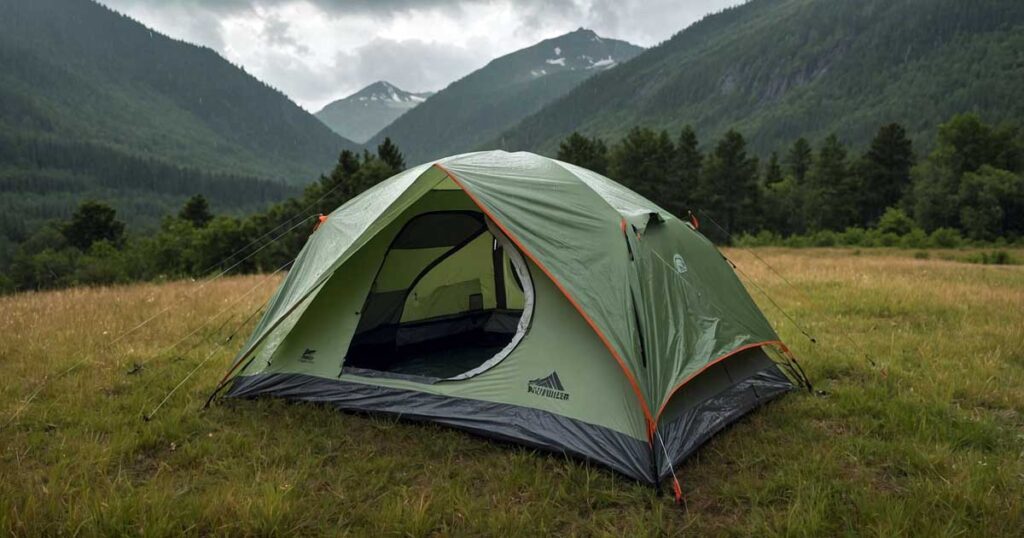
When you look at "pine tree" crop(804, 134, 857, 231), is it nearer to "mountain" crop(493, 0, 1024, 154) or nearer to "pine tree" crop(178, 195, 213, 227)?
"mountain" crop(493, 0, 1024, 154)

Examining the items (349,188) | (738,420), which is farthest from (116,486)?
(349,188)

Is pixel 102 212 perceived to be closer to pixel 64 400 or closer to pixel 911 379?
pixel 64 400

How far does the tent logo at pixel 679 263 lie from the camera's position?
5203 millimetres

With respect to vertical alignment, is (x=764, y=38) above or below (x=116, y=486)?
above

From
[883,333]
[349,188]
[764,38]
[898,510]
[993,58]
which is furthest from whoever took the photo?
[764,38]

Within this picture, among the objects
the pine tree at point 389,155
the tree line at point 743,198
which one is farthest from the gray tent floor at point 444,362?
the pine tree at point 389,155

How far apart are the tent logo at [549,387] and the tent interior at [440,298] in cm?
163

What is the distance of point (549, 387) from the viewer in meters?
4.60

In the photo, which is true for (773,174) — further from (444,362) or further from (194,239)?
(444,362)

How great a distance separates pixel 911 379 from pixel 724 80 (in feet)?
577

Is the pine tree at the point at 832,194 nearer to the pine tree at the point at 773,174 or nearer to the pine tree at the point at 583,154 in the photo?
the pine tree at the point at 773,174

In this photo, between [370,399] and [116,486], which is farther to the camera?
[370,399]

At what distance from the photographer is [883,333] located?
769cm

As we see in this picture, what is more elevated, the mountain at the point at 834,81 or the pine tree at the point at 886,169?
the mountain at the point at 834,81
